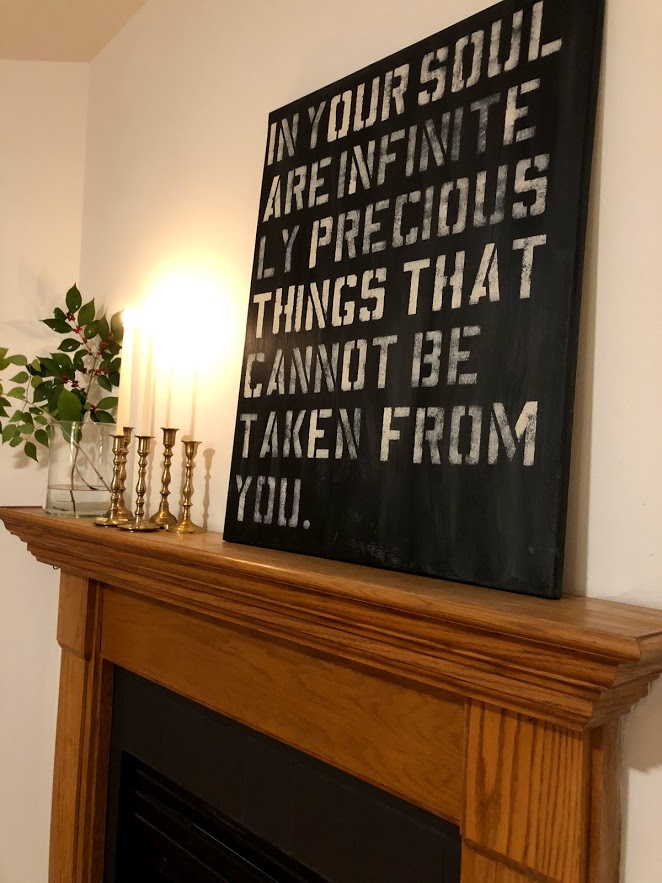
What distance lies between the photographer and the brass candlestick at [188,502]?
50.1 inches

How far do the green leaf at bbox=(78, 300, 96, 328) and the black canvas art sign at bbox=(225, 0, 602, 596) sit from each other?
640 mm

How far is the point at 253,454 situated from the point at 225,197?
55 cm

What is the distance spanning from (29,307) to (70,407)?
1.66 ft

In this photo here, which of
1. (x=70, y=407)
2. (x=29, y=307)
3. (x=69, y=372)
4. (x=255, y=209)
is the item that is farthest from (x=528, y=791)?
(x=29, y=307)

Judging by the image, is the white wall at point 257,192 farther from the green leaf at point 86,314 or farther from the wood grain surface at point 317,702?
the wood grain surface at point 317,702

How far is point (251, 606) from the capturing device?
97 cm

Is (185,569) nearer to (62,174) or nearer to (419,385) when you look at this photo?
(419,385)

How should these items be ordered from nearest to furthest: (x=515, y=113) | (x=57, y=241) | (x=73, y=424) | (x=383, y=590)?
(x=383, y=590)
(x=515, y=113)
(x=73, y=424)
(x=57, y=241)

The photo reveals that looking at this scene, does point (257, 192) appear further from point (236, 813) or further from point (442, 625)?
point (236, 813)

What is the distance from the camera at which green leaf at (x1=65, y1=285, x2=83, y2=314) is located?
5.53 ft

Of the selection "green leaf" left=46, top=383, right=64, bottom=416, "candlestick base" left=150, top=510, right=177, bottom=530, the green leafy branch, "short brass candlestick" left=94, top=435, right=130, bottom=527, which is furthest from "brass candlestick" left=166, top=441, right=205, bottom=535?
"green leaf" left=46, top=383, right=64, bottom=416

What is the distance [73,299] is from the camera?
5.55 ft

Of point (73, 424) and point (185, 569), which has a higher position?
point (73, 424)

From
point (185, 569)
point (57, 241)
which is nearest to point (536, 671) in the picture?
point (185, 569)
